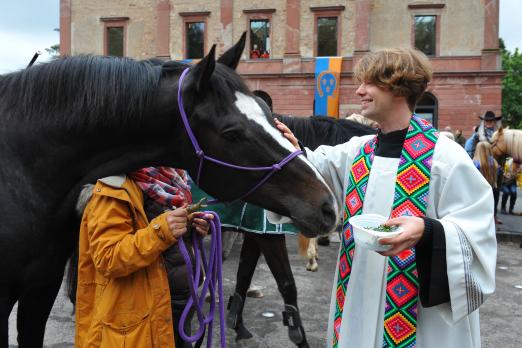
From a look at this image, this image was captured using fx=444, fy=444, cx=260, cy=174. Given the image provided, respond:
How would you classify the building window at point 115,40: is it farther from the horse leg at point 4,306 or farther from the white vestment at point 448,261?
the white vestment at point 448,261

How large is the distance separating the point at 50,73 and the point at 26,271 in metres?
0.78

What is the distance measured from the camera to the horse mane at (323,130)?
3.81 meters

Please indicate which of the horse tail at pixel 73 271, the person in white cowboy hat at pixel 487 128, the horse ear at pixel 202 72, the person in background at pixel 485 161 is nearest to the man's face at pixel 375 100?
the horse ear at pixel 202 72

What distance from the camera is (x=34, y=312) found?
198cm

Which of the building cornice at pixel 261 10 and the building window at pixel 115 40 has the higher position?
the building cornice at pixel 261 10

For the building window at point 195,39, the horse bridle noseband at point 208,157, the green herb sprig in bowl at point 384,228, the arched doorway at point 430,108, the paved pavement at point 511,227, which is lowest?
the paved pavement at point 511,227

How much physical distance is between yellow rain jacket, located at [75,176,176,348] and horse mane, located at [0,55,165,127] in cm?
27

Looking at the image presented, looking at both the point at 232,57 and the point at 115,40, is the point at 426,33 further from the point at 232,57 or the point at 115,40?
the point at 232,57

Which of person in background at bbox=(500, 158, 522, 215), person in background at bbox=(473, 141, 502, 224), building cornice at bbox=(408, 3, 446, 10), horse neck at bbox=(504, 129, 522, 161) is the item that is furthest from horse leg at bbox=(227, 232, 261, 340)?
building cornice at bbox=(408, 3, 446, 10)

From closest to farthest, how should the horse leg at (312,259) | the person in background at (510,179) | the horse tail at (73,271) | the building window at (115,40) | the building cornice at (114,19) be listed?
the horse tail at (73,271) < the horse leg at (312,259) < the person in background at (510,179) < the building cornice at (114,19) < the building window at (115,40)

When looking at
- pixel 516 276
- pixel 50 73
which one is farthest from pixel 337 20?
pixel 50 73

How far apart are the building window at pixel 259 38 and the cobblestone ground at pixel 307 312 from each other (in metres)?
17.0

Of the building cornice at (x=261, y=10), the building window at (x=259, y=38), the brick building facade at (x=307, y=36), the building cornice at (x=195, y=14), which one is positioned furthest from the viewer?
the building cornice at (x=195, y=14)

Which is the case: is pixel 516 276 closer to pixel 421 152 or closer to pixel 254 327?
pixel 254 327
